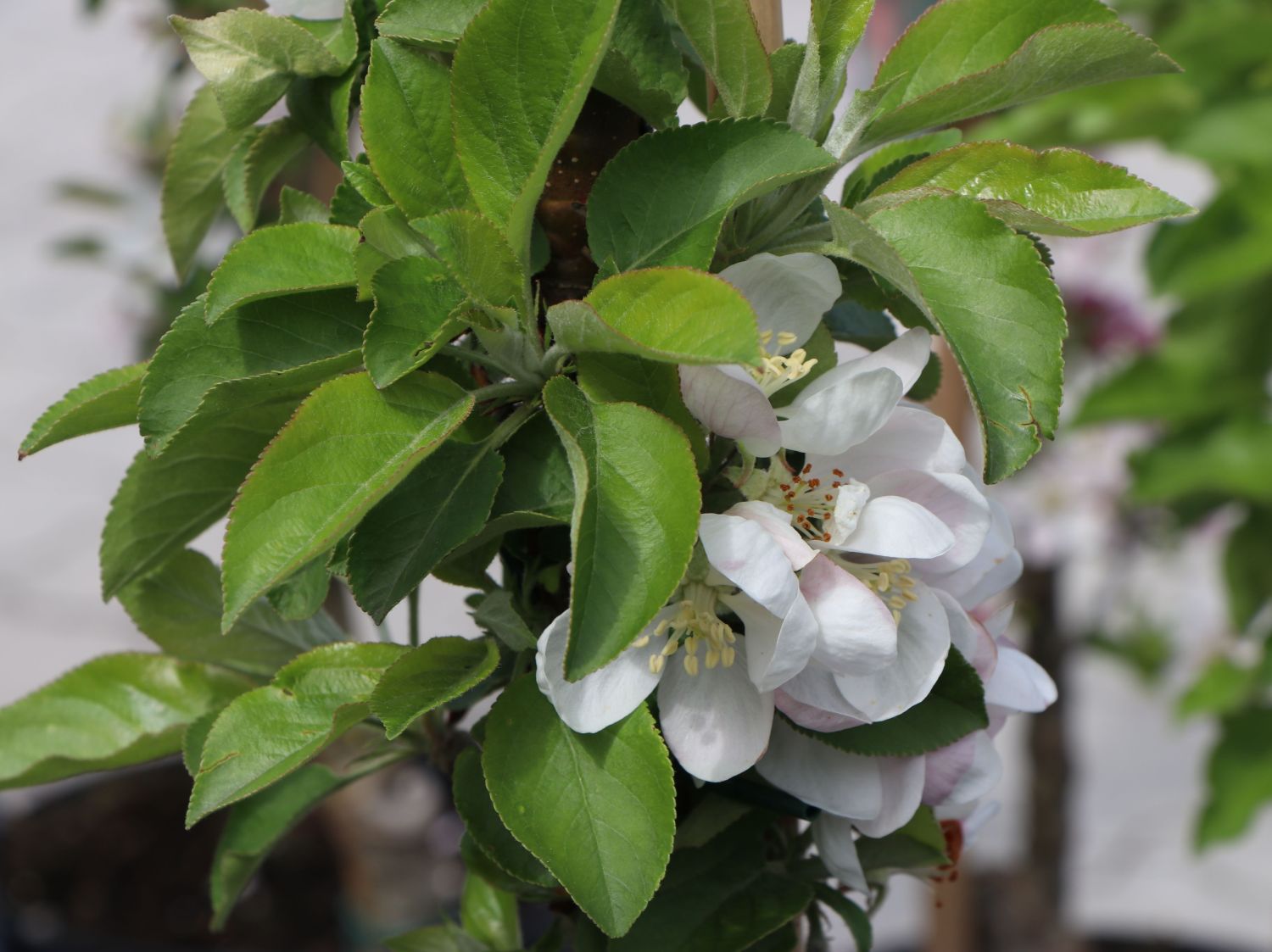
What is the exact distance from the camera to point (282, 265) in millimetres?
479

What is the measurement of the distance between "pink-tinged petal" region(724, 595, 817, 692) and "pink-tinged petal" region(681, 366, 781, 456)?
0.19 ft

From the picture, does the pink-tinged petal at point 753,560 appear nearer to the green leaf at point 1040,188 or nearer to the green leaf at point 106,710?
the green leaf at point 1040,188

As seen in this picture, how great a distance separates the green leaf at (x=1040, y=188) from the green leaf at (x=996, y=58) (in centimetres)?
2

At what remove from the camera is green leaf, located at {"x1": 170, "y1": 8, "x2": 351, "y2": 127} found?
0.54m

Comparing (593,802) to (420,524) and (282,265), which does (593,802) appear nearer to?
(420,524)

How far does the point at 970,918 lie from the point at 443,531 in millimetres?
1722

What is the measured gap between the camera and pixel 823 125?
517mm

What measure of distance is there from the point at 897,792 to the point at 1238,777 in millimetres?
1145

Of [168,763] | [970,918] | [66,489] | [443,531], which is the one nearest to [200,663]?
[443,531]

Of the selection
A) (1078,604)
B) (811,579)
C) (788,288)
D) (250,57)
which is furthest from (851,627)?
(1078,604)

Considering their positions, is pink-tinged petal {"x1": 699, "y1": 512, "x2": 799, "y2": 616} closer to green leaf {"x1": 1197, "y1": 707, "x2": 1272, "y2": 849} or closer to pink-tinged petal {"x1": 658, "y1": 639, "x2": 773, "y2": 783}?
pink-tinged petal {"x1": 658, "y1": 639, "x2": 773, "y2": 783}

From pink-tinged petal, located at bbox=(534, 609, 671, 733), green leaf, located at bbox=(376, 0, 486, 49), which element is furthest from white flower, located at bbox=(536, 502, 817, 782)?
green leaf, located at bbox=(376, 0, 486, 49)

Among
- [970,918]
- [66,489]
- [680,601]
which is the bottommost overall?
[66,489]

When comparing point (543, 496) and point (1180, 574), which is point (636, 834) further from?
point (1180, 574)
